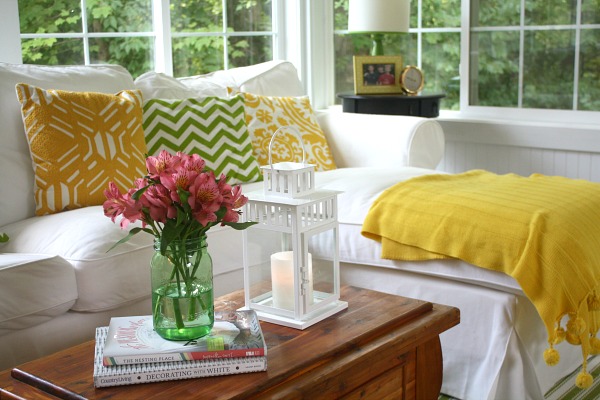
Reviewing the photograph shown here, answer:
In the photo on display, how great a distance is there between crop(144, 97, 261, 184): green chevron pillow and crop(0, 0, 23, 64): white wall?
566 mm

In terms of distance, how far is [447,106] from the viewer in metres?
4.08

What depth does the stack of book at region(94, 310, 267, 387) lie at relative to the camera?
149cm

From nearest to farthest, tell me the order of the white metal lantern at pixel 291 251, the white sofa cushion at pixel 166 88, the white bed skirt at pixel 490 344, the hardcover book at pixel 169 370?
the hardcover book at pixel 169 370 → the white metal lantern at pixel 291 251 → the white bed skirt at pixel 490 344 → the white sofa cushion at pixel 166 88

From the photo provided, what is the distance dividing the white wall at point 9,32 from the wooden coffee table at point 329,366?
1.54 m

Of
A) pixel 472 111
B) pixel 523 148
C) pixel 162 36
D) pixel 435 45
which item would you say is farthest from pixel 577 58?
pixel 162 36

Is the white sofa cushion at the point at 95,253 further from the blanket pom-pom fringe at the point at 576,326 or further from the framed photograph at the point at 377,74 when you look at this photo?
the framed photograph at the point at 377,74

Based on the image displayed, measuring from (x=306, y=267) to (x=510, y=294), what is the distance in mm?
776

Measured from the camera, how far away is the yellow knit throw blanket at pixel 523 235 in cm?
218

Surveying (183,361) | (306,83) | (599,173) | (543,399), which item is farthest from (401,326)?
(306,83)

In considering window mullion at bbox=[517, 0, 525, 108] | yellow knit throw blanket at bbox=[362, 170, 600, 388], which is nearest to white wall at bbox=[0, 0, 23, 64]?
yellow knit throw blanket at bbox=[362, 170, 600, 388]

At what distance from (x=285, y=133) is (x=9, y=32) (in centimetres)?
109

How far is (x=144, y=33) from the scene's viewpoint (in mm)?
3611

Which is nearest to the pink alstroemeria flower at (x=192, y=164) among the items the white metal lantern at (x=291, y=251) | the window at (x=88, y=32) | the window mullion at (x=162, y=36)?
the white metal lantern at (x=291, y=251)

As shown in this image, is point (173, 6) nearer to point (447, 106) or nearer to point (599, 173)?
point (447, 106)
